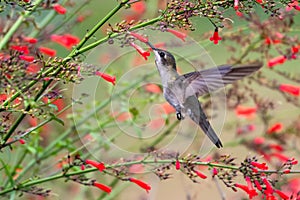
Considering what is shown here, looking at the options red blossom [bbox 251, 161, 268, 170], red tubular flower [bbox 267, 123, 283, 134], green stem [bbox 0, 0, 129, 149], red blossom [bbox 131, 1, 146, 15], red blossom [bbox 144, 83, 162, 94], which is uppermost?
red blossom [bbox 131, 1, 146, 15]

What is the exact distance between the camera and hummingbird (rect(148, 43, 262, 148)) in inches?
123

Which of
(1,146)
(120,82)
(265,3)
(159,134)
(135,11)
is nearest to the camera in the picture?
(265,3)

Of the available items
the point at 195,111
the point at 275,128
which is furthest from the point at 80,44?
the point at 275,128

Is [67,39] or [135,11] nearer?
[67,39]

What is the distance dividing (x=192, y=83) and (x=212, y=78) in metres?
0.18

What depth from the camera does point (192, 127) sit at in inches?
190

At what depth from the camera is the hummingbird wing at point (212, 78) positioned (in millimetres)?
3104

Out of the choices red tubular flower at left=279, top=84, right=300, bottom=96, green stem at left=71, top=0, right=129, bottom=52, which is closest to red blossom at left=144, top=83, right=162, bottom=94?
red tubular flower at left=279, top=84, right=300, bottom=96

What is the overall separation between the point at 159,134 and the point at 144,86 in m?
0.41

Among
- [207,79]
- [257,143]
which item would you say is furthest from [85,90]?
[257,143]

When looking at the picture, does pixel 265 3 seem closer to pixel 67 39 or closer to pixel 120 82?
pixel 67 39

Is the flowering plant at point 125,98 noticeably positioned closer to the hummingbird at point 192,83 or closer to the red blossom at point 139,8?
the red blossom at point 139,8

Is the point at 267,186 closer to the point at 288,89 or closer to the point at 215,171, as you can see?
the point at 215,171

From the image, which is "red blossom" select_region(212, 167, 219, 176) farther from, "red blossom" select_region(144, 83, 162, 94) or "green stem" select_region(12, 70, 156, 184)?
"red blossom" select_region(144, 83, 162, 94)
